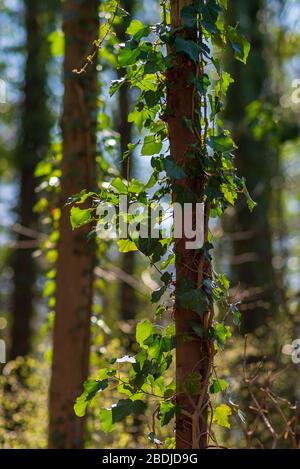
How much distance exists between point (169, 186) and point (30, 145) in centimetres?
1073

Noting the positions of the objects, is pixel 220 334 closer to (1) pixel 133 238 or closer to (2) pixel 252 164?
(1) pixel 133 238

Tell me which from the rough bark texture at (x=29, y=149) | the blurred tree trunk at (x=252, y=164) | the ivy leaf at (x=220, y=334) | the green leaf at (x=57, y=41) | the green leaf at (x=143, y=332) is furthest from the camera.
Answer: the rough bark texture at (x=29, y=149)

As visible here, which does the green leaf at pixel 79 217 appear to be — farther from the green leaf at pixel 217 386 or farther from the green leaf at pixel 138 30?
the green leaf at pixel 217 386

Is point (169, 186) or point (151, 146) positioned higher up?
point (151, 146)

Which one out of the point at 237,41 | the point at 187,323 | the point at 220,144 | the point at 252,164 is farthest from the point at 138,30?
the point at 252,164

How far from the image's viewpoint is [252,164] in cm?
1072

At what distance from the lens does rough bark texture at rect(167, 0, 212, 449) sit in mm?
2238

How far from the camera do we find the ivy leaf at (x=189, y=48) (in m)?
2.23

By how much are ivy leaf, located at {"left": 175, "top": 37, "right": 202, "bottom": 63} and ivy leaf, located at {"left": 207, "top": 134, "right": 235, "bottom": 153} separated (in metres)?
0.25

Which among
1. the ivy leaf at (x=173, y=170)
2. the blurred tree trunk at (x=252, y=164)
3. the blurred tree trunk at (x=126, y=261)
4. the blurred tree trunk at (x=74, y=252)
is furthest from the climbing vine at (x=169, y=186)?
the blurred tree trunk at (x=126, y=261)

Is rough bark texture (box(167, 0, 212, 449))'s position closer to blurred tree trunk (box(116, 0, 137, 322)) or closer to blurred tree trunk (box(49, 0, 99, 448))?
blurred tree trunk (box(49, 0, 99, 448))

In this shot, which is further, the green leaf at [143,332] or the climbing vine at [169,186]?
the green leaf at [143,332]

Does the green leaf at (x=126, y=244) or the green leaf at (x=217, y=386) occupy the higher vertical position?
the green leaf at (x=126, y=244)

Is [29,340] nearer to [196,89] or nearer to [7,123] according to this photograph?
[7,123]
